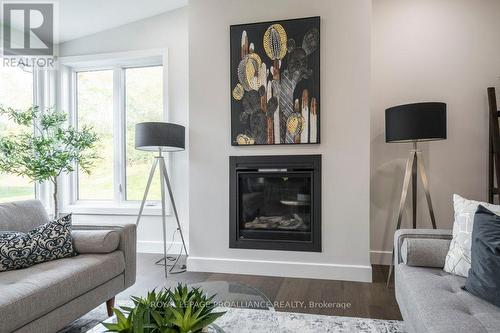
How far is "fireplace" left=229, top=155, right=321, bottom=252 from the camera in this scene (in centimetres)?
303

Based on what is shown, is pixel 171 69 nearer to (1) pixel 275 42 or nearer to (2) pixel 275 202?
(1) pixel 275 42

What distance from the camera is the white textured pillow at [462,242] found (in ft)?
5.49

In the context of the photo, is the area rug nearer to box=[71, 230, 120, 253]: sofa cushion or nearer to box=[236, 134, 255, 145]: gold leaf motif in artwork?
box=[71, 230, 120, 253]: sofa cushion

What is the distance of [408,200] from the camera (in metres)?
3.34

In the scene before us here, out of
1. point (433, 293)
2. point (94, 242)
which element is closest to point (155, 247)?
point (94, 242)

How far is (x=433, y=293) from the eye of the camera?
4.88 feet

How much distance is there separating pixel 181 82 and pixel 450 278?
3.32 metres

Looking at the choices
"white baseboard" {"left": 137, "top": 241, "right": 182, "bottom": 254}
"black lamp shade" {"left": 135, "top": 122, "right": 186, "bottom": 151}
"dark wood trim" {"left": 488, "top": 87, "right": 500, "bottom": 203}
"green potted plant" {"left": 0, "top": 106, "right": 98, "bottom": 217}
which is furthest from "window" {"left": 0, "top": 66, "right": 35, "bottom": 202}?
"dark wood trim" {"left": 488, "top": 87, "right": 500, "bottom": 203}

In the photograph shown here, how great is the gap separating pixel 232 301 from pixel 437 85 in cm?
304

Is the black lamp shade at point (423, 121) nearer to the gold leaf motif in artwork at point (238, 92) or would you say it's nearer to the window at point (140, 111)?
the gold leaf motif in artwork at point (238, 92)

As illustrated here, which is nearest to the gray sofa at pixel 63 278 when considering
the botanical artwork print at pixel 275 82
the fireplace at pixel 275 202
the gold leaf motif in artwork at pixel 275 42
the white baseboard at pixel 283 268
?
the white baseboard at pixel 283 268

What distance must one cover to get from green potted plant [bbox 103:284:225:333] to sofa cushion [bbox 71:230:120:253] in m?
1.09

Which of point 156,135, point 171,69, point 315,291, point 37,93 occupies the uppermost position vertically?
point 171,69

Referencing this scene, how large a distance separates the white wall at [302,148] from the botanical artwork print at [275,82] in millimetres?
90
